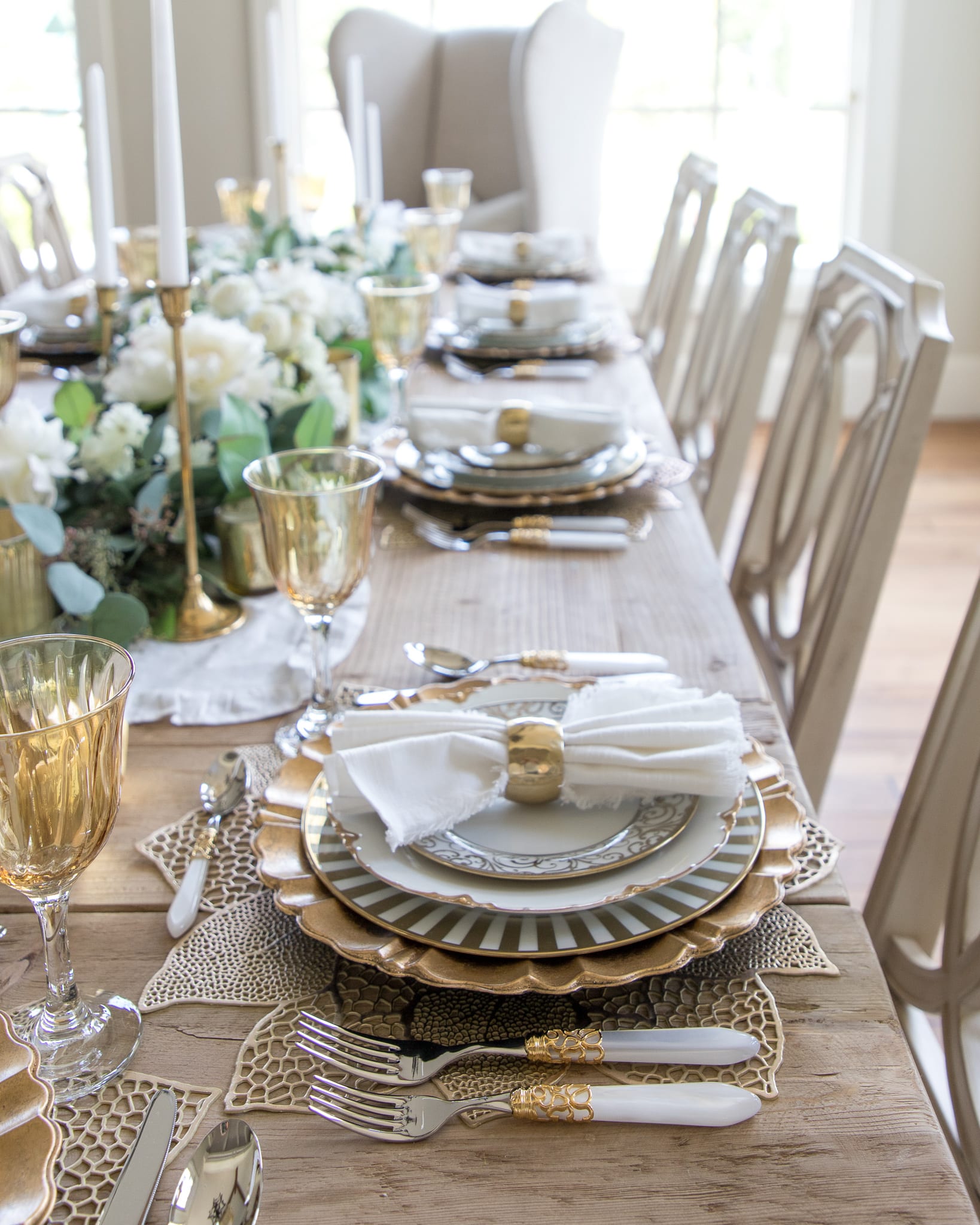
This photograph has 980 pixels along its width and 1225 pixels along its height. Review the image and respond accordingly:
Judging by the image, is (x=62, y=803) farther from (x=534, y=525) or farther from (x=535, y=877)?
(x=534, y=525)

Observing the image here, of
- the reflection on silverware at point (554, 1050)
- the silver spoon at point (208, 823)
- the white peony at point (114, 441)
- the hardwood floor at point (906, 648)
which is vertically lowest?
the hardwood floor at point (906, 648)

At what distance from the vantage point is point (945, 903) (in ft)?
2.93

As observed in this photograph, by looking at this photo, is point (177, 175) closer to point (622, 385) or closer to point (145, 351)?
point (145, 351)

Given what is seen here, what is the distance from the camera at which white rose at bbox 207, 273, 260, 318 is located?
1146mm

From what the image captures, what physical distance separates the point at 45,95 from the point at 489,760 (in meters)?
4.11

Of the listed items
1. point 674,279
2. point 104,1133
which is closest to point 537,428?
point 104,1133

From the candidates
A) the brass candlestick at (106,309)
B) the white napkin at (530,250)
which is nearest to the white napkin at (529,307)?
the white napkin at (530,250)

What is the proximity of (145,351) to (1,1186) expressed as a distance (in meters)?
0.69

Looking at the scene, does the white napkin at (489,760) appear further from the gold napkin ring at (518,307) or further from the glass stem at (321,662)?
the gold napkin ring at (518,307)

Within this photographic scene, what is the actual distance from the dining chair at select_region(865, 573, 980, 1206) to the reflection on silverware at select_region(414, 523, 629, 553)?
296mm

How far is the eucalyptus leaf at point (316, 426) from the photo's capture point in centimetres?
99

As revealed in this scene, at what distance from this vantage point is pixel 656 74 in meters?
3.91

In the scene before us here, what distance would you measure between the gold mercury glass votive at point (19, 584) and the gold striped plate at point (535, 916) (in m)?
0.34

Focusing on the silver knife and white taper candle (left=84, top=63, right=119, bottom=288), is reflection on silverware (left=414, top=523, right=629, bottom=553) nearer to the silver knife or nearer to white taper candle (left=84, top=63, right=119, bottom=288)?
white taper candle (left=84, top=63, right=119, bottom=288)
